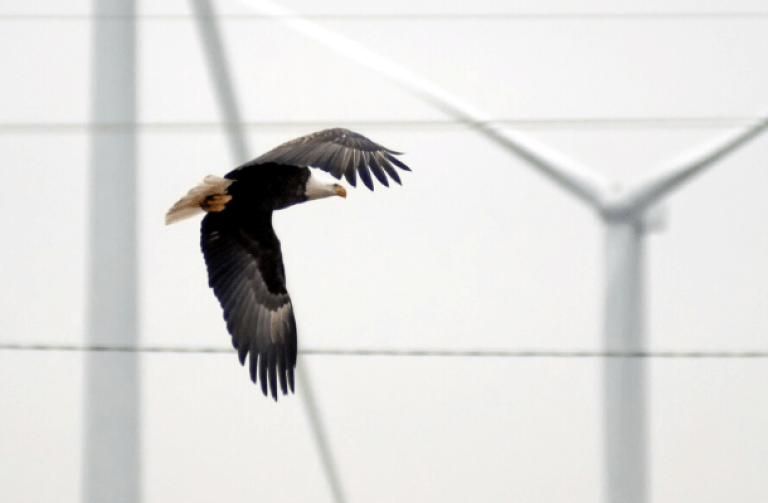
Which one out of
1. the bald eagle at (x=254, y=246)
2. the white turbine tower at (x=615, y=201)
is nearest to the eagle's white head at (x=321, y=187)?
the bald eagle at (x=254, y=246)

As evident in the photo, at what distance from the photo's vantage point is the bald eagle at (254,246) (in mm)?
1160

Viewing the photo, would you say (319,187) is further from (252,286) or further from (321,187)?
(252,286)

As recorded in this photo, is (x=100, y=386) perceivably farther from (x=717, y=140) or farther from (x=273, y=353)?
(x=717, y=140)

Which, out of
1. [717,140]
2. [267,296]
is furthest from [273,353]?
[717,140]

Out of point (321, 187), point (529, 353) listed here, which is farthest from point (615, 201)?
point (321, 187)

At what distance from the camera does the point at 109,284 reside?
55.9 inches

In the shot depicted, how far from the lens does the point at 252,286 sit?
121 centimetres

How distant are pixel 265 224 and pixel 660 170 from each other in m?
0.69

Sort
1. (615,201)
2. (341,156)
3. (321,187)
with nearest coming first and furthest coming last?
(341,156) < (321,187) < (615,201)

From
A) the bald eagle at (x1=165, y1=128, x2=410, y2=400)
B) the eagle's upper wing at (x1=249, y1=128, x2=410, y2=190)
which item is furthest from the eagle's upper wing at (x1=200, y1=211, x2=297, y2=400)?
the eagle's upper wing at (x1=249, y1=128, x2=410, y2=190)

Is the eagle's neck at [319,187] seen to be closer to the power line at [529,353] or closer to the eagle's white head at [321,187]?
the eagle's white head at [321,187]

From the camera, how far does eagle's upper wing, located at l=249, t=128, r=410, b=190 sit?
1026 mm

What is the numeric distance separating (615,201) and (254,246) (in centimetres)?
63

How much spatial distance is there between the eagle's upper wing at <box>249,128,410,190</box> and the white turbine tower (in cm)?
34
